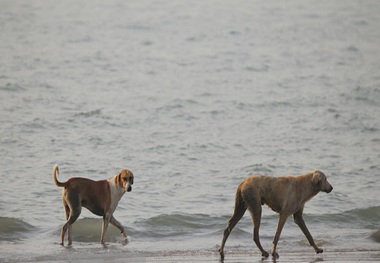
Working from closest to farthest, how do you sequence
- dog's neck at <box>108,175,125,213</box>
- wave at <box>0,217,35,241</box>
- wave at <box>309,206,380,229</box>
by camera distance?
dog's neck at <box>108,175,125,213</box> < wave at <box>0,217,35,241</box> < wave at <box>309,206,380,229</box>

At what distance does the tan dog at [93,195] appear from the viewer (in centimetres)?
1521

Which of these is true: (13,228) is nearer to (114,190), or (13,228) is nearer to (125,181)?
(114,190)

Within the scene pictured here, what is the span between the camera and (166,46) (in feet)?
133

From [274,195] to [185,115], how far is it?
15697mm

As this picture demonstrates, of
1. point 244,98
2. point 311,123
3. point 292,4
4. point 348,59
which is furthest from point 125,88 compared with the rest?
point 292,4

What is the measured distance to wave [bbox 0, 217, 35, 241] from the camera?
16828 mm

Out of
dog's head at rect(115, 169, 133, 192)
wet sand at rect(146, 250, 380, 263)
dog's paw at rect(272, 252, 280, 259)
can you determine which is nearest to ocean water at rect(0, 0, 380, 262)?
wet sand at rect(146, 250, 380, 263)

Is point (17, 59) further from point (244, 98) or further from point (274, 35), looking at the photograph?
point (274, 35)

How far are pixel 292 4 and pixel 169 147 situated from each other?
26394mm

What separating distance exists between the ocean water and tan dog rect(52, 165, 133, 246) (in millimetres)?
505

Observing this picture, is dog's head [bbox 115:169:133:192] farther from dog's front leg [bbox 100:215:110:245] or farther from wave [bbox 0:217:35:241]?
wave [bbox 0:217:35:241]

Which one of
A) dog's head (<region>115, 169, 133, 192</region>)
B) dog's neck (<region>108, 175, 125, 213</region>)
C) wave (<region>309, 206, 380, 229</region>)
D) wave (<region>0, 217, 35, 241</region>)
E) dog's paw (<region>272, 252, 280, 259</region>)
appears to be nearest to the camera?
dog's paw (<region>272, 252, 280, 259</region>)

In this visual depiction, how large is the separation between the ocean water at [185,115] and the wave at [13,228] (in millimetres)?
37

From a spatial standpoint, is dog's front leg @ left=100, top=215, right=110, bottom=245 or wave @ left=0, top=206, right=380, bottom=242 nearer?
dog's front leg @ left=100, top=215, right=110, bottom=245
